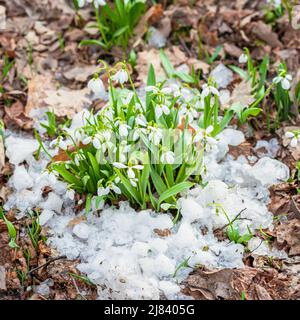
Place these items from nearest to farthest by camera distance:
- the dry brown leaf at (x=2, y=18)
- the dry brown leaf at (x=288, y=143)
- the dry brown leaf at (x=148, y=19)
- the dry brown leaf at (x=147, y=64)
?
the dry brown leaf at (x=288, y=143), the dry brown leaf at (x=147, y=64), the dry brown leaf at (x=148, y=19), the dry brown leaf at (x=2, y=18)

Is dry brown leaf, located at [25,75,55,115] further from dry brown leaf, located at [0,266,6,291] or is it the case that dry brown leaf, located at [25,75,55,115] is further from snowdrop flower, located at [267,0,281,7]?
snowdrop flower, located at [267,0,281,7]

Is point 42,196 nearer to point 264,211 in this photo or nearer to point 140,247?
point 140,247

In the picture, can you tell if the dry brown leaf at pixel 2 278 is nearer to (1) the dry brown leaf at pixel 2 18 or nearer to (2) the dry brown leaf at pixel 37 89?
(2) the dry brown leaf at pixel 37 89

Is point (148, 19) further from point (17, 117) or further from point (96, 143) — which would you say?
point (96, 143)

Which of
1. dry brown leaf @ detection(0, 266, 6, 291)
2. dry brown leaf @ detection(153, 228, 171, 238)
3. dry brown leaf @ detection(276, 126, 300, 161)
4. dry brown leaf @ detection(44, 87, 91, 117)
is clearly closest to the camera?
dry brown leaf @ detection(0, 266, 6, 291)

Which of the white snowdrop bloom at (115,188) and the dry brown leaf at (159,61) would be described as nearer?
the white snowdrop bloom at (115,188)

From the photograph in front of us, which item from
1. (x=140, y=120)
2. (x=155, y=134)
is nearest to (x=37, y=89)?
(x=140, y=120)

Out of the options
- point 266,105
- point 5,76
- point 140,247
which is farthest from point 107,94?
point 140,247

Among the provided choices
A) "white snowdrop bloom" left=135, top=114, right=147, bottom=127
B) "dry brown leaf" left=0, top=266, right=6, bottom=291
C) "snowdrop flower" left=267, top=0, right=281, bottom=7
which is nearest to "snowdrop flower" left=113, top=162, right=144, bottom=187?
"white snowdrop bloom" left=135, top=114, right=147, bottom=127

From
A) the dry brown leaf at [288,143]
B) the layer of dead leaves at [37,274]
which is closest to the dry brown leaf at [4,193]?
the layer of dead leaves at [37,274]
